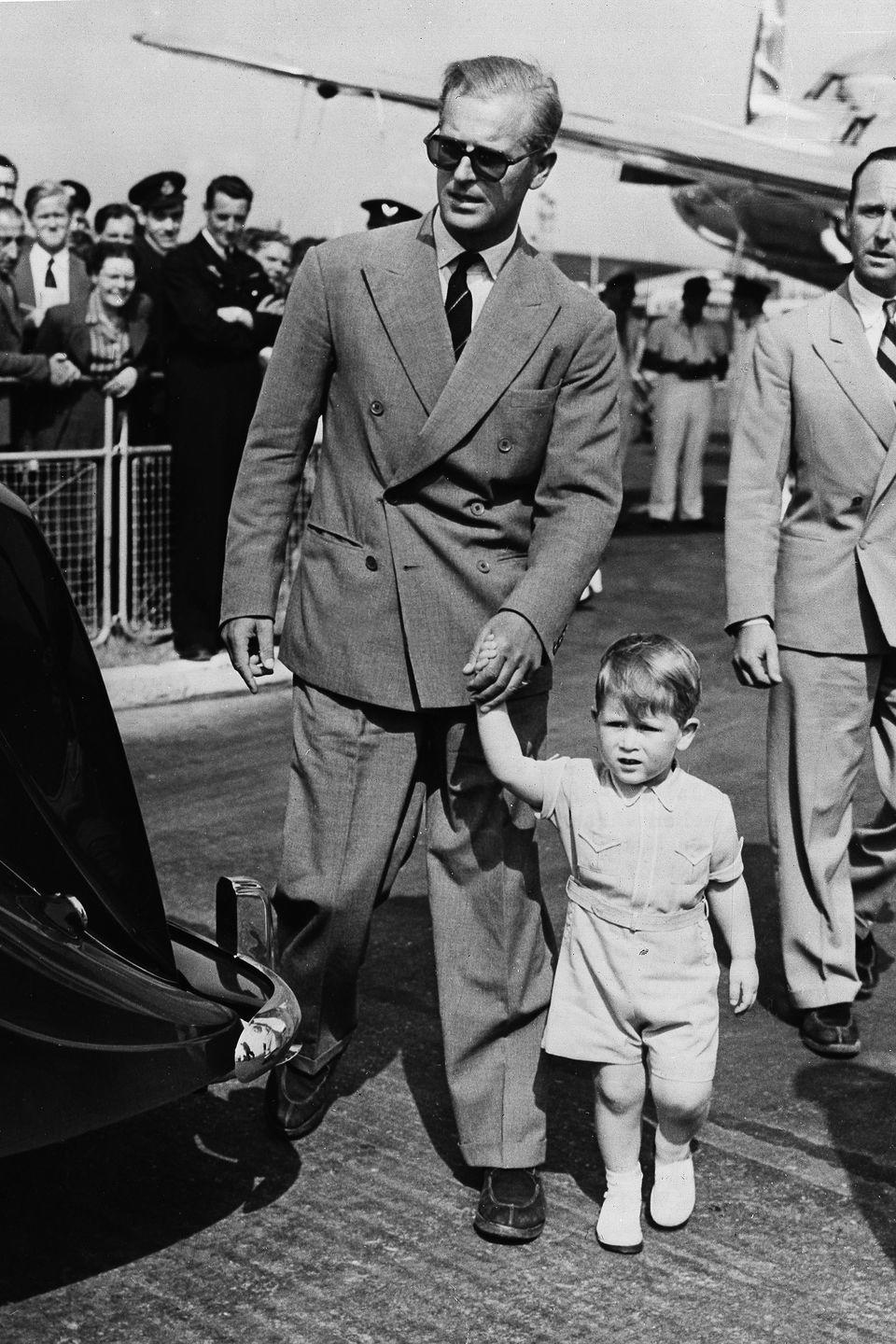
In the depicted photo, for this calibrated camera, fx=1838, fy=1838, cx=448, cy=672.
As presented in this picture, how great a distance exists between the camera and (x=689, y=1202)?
350 centimetres

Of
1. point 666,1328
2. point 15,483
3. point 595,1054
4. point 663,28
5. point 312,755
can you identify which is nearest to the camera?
point 666,1328

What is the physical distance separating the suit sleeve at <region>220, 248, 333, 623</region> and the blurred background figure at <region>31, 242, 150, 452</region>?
491 cm

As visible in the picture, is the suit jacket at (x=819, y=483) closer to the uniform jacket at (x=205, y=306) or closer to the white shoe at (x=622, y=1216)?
the white shoe at (x=622, y=1216)

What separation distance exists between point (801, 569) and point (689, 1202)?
1.69 m

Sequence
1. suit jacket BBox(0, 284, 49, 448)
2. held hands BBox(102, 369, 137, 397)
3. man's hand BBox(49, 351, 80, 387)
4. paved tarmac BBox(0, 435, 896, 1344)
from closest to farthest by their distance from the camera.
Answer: paved tarmac BBox(0, 435, 896, 1344)
suit jacket BBox(0, 284, 49, 448)
man's hand BBox(49, 351, 80, 387)
held hands BBox(102, 369, 137, 397)

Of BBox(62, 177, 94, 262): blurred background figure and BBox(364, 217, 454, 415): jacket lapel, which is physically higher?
BBox(364, 217, 454, 415): jacket lapel

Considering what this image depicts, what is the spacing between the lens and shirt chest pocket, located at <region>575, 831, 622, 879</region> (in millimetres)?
3422

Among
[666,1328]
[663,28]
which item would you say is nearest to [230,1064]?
[666,1328]

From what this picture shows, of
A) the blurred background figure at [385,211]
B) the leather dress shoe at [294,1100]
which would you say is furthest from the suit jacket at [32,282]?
the leather dress shoe at [294,1100]

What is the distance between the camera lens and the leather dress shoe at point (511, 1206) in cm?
341

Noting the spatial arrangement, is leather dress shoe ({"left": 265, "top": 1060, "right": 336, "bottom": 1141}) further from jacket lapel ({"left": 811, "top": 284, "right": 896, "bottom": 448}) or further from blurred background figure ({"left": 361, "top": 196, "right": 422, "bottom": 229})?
blurred background figure ({"left": 361, "top": 196, "right": 422, "bottom": 229})

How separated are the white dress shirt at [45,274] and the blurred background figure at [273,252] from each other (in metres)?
1.30

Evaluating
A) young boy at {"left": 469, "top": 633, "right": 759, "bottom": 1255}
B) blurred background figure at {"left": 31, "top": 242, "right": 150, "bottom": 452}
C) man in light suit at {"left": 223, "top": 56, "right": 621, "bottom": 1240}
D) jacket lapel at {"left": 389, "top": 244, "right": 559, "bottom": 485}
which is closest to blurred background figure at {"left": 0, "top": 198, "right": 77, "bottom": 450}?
blurred background figure at {"left": 31, "top": 242, "right": 150, "bottom": 452}

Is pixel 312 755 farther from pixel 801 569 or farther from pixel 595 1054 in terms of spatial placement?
pixel 801 569
